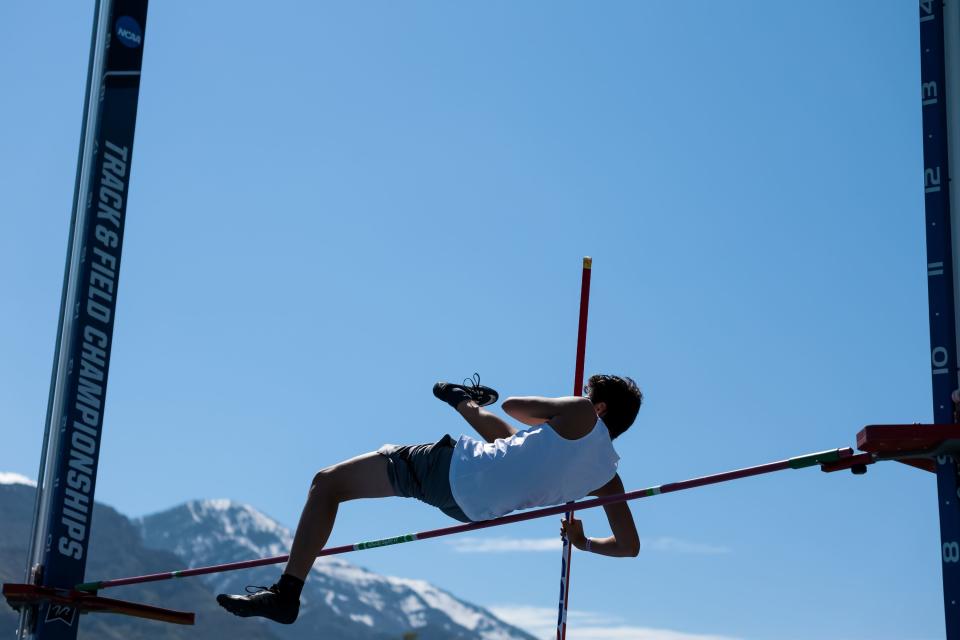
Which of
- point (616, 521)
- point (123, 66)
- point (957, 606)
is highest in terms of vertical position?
point (123, 66)

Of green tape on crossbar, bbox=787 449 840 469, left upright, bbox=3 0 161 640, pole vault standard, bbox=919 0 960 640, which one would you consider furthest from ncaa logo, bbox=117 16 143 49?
green tape on crossbar, bbox=787 449 840 469

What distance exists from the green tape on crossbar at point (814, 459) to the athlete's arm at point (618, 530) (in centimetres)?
119

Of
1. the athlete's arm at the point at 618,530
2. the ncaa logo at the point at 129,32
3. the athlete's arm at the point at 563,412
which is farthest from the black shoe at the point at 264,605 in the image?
the ncaa logo at the point at 129,32

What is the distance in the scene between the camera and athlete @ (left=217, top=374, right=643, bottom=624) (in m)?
6.50

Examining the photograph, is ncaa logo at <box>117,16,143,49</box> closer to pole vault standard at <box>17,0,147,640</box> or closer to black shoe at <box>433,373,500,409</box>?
pole vault standard at <box>17,0,147,640</box>

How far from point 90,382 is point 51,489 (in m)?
0.89

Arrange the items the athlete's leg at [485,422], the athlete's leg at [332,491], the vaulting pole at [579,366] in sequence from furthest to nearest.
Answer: the vaulting pole at [579,366] → the athlete's leg at [485,422] → the athlete's leg at [332,491]

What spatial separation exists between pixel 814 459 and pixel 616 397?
1.11 m

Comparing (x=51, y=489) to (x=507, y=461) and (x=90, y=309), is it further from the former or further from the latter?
(x=507, y=461)

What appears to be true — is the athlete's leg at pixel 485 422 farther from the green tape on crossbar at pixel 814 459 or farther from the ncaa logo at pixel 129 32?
the ncaa logo at pixel 129 32

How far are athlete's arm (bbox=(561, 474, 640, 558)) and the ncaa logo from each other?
5784mm

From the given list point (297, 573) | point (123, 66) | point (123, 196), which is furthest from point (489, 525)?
point (123, 66)

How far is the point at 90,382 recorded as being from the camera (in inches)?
383

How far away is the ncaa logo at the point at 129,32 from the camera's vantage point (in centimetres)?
1033
